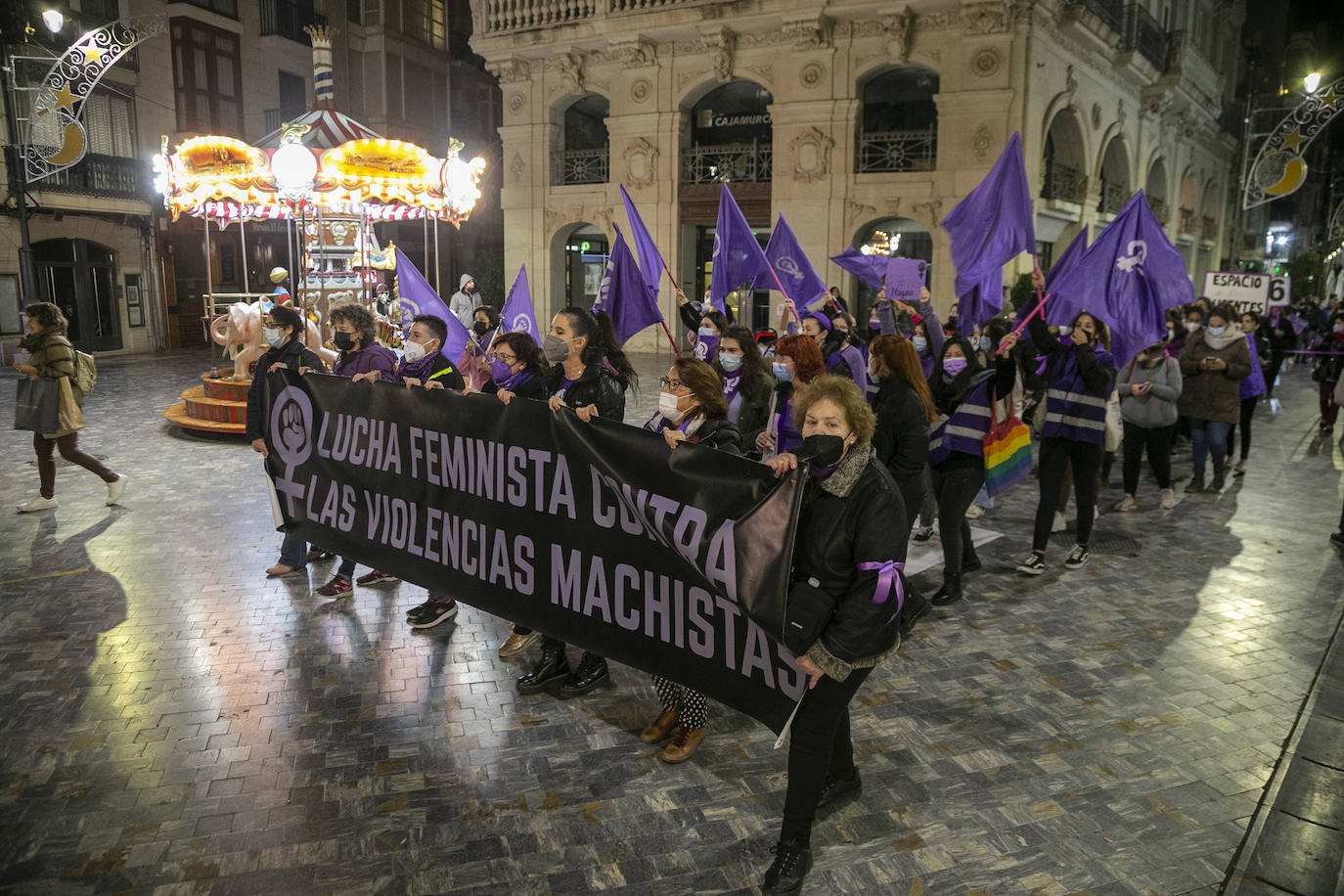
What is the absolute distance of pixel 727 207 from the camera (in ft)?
31.0

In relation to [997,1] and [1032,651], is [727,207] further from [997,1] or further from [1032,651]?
[997,1]

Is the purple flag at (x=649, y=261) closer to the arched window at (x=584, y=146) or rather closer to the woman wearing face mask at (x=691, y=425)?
the woman wearing face mask at (x=691, y=425)

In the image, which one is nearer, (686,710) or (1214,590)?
(686,710)

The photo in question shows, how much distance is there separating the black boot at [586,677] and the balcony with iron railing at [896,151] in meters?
18.7

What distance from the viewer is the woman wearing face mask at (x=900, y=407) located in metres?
5.45

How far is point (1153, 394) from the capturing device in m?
9.10

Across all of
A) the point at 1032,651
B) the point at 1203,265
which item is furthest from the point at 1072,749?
the point at 1203,265

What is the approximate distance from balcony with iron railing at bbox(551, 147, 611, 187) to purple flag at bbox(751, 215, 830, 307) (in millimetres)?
15917

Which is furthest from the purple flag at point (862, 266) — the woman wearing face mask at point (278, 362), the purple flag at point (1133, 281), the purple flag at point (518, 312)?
the woman wearing face mask at point (278, 362)

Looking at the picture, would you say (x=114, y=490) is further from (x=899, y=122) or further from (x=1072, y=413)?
(x=899, y=122)

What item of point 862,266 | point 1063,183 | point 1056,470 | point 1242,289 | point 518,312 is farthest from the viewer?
point 1063,183

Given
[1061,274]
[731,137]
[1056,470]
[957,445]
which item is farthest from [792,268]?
[731,137]

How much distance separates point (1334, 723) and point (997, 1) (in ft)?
59.9

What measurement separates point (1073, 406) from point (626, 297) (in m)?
3.77
